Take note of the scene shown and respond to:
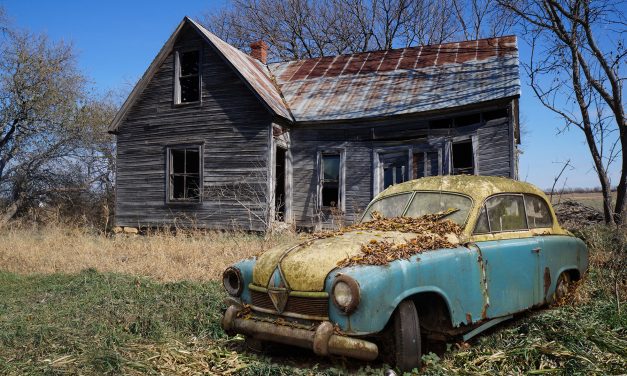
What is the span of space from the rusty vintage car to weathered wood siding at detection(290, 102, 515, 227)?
6984mm

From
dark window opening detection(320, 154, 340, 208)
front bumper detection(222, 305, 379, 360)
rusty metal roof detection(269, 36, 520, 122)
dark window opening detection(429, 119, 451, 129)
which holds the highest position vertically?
rusty metal roof detection(269, 36, 520, 122)

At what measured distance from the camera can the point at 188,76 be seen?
49.0 ft

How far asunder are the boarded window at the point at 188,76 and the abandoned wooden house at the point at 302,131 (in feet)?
0.28

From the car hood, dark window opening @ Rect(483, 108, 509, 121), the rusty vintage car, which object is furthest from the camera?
dark window opening @ Rect(483, 108, 509, 121)

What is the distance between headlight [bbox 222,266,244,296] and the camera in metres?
4.34

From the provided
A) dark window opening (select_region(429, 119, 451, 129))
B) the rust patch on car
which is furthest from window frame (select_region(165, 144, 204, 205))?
the rust patch on car

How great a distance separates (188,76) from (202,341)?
38.6 feet

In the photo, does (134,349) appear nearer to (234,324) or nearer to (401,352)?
(234,324)

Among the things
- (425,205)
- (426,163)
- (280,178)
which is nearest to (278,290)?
(425,205)

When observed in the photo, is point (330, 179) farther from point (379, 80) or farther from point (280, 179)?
point (379, 80)

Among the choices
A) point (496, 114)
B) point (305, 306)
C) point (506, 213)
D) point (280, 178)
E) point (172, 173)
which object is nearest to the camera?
point (305, 306)

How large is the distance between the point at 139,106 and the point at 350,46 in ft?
54.3

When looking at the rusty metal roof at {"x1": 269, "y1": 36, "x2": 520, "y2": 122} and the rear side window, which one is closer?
the rear side window

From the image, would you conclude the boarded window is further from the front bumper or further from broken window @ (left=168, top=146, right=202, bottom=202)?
the front bumper
